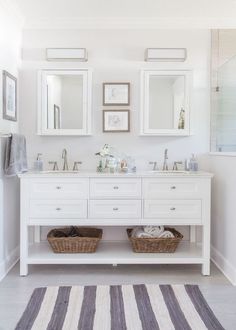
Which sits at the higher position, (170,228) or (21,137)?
(21,137)

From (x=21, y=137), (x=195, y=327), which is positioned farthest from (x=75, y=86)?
(x=195, y=327)

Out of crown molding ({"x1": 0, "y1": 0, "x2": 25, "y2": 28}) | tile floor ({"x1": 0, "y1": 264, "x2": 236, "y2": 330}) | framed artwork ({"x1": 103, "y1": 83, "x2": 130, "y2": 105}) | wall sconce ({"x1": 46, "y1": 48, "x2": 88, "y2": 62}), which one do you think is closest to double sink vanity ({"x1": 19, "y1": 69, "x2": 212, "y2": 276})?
tile floor ({"x1": 0, "y1": 264, "x2": 236, "y2": 330})

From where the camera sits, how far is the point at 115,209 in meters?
2.87

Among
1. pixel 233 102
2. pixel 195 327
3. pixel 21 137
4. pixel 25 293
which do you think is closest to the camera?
pixel 195 327

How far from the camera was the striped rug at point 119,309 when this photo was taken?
2092mm

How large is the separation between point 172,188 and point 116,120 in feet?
2.99

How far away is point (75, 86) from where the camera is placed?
10.9 feet

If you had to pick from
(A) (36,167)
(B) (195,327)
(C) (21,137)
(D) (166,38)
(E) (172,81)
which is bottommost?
(B) (195,327)

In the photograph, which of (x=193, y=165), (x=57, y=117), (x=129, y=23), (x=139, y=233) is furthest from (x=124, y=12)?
(x=139, y=233)

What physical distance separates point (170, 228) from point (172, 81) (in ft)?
4.57

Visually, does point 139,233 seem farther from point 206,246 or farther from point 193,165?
point 193,165

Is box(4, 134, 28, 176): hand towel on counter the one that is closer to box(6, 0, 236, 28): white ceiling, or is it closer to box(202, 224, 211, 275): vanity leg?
box(6, 0, 236, 28): white ceiling

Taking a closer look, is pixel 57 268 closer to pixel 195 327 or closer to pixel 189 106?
pixel 195 327

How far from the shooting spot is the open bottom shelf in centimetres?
288
